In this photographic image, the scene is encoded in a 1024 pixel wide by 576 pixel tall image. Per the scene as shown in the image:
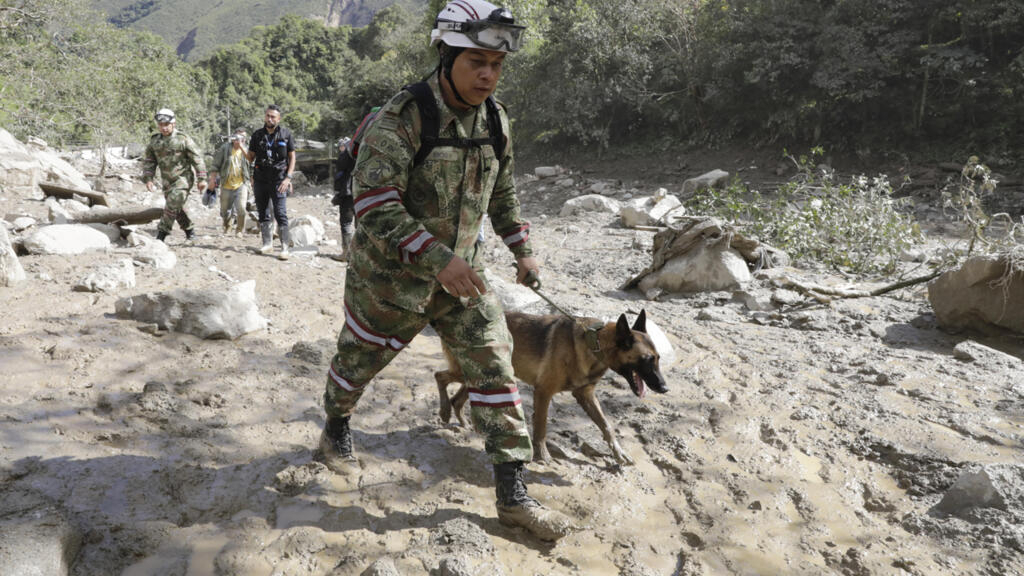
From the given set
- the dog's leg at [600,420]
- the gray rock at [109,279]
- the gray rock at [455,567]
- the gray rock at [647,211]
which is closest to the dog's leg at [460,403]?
the dog's leg at [600,420]

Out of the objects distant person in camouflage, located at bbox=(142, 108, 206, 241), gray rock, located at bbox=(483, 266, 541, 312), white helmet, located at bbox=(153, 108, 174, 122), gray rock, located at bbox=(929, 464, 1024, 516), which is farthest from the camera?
distant person in camouflage, located at bbox=(142, 108, 206, 241)

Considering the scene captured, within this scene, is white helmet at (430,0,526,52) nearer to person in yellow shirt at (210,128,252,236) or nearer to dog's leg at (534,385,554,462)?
dog's leg at (534,385,554,462)

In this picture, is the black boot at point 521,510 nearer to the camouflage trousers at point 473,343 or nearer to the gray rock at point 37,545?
the camouflage trousers at point 473,343

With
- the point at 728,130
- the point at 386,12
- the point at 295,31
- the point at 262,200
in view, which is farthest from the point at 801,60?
the point at 295,31

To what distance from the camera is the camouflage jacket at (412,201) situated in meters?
2.24

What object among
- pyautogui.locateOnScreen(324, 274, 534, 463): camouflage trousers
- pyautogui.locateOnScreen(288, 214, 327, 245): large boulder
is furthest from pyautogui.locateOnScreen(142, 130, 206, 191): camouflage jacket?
pyautogui.locateOnScreen(324, 274, 534, 463): camouflage trousers

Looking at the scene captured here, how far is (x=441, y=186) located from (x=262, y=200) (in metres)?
6.38

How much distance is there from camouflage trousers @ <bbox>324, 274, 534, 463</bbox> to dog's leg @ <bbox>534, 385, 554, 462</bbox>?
0.81 m

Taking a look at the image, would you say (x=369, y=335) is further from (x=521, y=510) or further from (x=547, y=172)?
(x=547, y=172)

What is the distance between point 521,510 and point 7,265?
507cm

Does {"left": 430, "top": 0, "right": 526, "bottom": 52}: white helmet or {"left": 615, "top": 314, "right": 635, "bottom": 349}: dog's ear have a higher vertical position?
{"left": 430, "top": 0, "right": 526, "bottom": 52}: white helmet

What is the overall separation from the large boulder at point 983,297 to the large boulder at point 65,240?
8.78 metres

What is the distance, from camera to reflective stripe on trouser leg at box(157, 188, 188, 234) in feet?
25.8

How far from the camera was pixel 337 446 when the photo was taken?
9.73 feet
